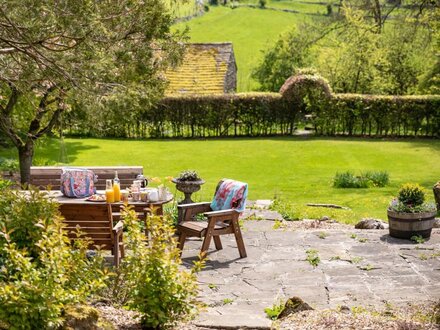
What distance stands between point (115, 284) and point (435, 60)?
25.0 metres

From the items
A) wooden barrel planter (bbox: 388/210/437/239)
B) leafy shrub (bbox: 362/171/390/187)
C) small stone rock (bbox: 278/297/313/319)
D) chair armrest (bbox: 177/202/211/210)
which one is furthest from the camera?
leafy shrub (bbox: 362/171/390/187)

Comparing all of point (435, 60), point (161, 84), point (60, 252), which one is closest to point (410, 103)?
point (435, 60)

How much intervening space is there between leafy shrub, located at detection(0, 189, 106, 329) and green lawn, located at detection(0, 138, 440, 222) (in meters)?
8.02

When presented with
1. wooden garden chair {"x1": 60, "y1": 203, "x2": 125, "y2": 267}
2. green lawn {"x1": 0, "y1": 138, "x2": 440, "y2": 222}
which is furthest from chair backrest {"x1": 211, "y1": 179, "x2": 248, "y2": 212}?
green lawn {"x1": 0, "y1": 138, "x2": 440, "y2": 222}

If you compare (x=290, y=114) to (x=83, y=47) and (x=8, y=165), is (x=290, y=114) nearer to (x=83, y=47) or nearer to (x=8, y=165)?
(x=8, y=165)

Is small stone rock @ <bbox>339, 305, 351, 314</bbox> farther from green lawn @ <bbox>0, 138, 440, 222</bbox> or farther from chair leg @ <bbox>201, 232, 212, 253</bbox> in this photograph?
green lawn @ <bbox>0, 138, 440, 222</bbox>

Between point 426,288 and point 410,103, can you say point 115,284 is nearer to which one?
point 426,288

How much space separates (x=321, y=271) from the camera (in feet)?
30.3

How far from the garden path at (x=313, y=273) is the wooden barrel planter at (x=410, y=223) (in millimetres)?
149

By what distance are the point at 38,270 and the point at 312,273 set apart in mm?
4358

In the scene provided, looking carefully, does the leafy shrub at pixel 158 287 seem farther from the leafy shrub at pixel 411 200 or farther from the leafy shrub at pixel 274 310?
the leafy shrub at pixel 411 200

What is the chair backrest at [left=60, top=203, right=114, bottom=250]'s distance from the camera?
909 centimetres

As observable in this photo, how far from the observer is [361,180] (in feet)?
56.5

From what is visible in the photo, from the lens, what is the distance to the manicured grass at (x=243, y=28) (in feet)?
159
